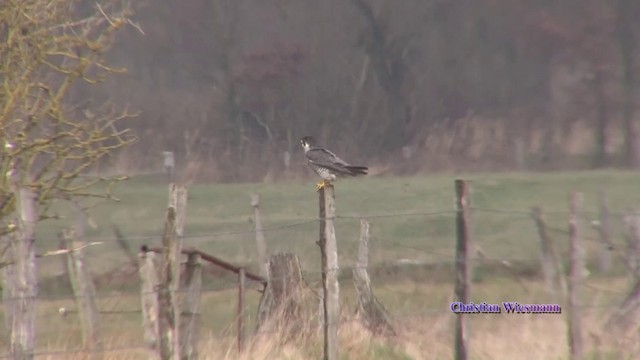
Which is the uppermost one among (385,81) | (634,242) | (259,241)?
(385,81)

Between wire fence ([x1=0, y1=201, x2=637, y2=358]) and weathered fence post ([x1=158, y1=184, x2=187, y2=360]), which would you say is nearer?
weathered fence post ([x1=158, y1=184, x2=187, y2=360])

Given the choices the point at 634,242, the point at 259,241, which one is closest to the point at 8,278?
the point at 634,242

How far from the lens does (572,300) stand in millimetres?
13141

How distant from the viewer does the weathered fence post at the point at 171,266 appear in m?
10.9

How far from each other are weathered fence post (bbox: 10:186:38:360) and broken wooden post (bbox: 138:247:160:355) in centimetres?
87

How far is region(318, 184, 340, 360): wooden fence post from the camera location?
11984 mm

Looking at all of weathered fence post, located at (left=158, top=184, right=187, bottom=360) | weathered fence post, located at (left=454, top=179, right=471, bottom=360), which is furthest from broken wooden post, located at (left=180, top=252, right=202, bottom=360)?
weathered fence post, located at (left=454, top=179, right=471, bottom=360)

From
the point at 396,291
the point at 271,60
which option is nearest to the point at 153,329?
the point at 396,291

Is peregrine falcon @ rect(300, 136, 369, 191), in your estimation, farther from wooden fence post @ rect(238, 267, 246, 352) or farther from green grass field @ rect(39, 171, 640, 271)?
green grass field @ rect(39, 171, 640, 271)

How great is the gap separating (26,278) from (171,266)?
1128 mm

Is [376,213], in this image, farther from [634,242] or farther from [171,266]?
[171,266]

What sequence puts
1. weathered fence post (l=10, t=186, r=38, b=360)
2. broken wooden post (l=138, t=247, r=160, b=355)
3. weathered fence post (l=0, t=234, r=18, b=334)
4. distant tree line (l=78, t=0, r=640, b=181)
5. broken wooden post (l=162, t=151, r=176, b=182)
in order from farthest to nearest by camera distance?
distant tree line (l=78, t=0, r=640, b=181) → broken wooden post (l=162, t=151, r=176, b=182) → weathered fence post (l=0, t=234, r=18, b=334) → broken wooden post (l=138, t=247, r=160, b=355) → weathered fence post (l=10, t=186, r=38, b=360)

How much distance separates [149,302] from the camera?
10.8m

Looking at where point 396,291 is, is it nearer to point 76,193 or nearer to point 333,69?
point 76,193
